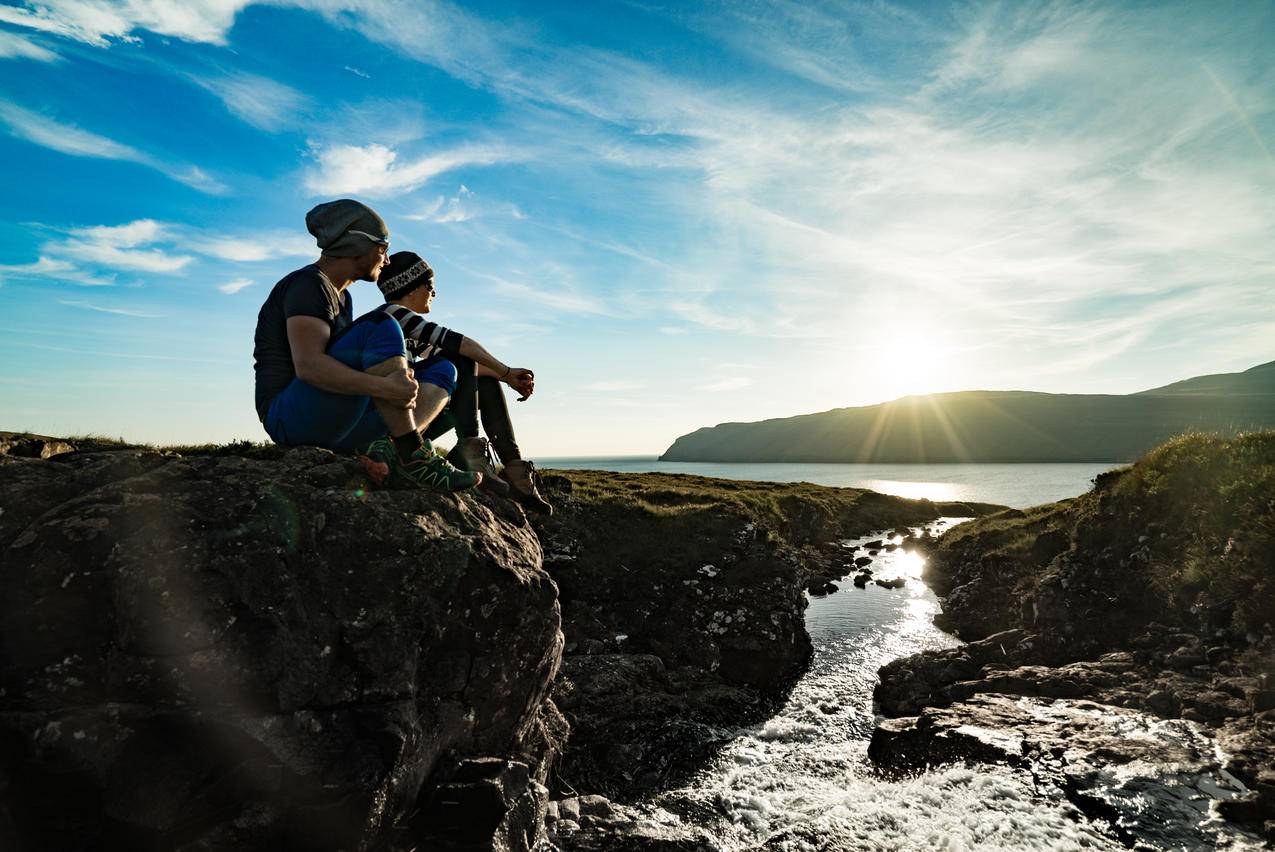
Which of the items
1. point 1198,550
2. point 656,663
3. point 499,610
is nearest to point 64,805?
point 499,610

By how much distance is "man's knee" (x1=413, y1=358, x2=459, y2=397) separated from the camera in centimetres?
713

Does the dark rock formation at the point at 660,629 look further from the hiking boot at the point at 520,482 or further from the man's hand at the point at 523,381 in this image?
the man's hand at the point at 523,381

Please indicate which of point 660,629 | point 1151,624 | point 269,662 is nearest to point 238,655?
point 269,662

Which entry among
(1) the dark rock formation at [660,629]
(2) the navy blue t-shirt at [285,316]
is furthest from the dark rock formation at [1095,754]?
(2) the navy blue t-shirt at [285,316]

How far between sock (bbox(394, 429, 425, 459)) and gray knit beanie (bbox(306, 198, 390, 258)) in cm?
217

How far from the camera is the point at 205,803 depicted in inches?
183

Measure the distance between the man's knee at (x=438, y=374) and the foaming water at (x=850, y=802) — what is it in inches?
298

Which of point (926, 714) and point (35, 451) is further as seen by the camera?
point (926, 714)

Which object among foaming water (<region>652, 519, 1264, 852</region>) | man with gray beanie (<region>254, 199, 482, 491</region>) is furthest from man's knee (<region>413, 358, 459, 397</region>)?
foaming water (<region>652, 519, 1264, 852</region>)

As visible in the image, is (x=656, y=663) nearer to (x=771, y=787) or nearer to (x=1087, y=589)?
(x=771, y=787)

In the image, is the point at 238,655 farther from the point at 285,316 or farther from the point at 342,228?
the point at 342,228

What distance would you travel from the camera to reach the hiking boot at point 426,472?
6.98 metres

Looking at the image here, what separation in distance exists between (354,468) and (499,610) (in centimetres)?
240

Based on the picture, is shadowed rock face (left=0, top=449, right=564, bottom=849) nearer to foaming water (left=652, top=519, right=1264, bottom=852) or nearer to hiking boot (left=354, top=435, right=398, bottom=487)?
hiking boot (left=354, top=435, right=398, bottom=487)
